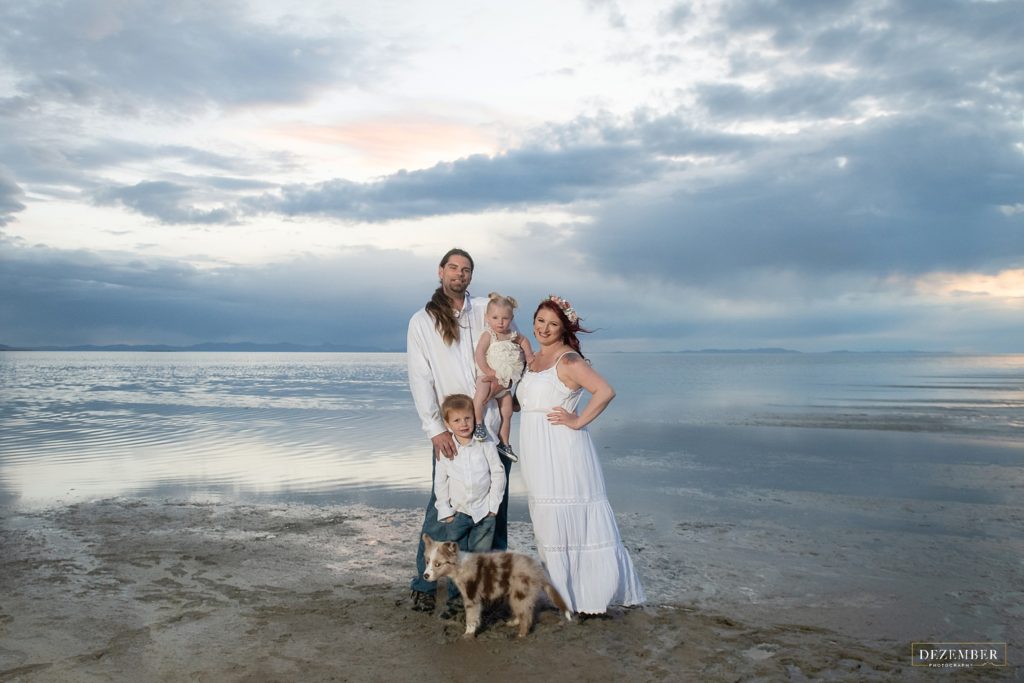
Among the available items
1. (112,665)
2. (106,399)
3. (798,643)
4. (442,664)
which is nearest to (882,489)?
(798,643)

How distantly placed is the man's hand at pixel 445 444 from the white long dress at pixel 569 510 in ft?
1.69

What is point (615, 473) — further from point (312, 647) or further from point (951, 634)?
point (312, 647)

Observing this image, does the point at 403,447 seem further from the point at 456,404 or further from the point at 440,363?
the point at 456,404

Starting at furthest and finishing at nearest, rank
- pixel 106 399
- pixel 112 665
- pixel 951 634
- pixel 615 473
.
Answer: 1. pixel 106 399
2. pixel 615 473
3. pixel 951 634
4. pixel 112 665

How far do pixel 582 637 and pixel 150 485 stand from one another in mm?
8251

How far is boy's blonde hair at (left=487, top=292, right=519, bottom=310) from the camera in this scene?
17.3 feet

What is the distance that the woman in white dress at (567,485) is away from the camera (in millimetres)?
5277

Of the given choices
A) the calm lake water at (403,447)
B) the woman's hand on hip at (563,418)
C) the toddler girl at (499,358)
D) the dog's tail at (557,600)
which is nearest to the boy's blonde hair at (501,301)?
the toddler girl at (499,358)

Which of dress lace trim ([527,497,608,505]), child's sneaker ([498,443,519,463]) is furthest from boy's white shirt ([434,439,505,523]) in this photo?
dress lace trim ([527,497,608,505])

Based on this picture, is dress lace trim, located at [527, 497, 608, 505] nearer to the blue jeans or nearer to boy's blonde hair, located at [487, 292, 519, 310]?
the blue jeans

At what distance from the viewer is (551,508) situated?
17.4 ft

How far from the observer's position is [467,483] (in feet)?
17.5

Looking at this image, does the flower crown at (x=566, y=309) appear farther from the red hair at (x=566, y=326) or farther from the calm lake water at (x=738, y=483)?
Answer: the calm lake water at (x=738, y=483)

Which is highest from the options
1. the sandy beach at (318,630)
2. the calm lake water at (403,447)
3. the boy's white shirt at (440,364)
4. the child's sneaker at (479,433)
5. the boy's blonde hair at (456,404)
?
the boy's white shirt at (440,364)
